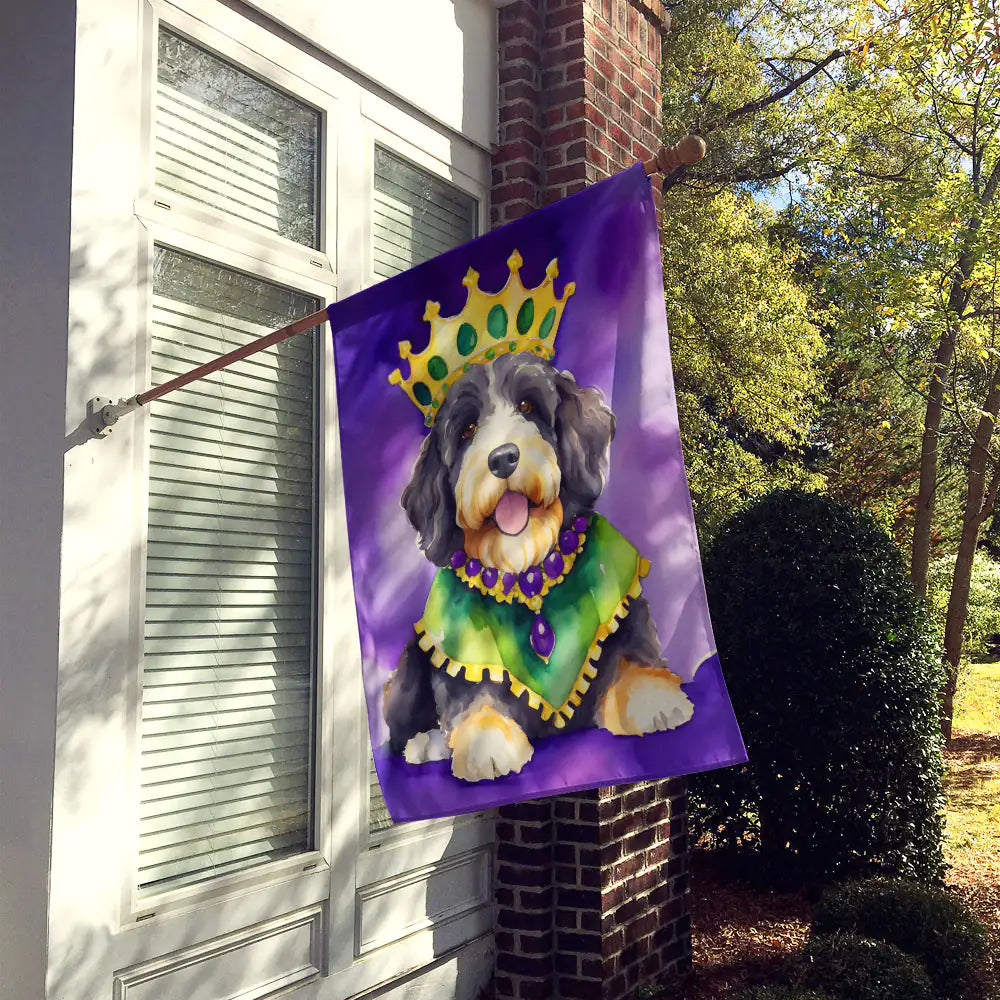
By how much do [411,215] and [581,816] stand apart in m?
2.66

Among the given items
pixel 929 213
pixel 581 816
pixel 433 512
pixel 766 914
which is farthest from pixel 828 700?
pixel 433 512

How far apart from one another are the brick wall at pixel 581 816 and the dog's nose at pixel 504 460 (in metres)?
2.25

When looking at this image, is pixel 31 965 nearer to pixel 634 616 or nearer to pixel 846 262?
pixel 634 616

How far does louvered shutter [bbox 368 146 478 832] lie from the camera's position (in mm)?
4223

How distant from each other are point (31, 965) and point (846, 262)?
30.6 feet

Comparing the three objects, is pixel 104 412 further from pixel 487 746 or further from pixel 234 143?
pixel 487 746

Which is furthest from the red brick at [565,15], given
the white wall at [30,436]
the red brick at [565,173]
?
the white wall at [30,436]

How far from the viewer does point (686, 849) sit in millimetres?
5277

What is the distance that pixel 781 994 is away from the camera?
4.14m

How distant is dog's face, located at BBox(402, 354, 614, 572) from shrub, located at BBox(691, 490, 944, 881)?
12.8ft

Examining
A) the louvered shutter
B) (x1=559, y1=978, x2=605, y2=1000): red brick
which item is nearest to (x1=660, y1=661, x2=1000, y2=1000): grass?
(x1=559, y1=978, x2=605, y2=1000): red brick

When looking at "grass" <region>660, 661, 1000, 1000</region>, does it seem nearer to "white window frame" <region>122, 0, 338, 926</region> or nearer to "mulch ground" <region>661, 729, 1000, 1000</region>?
"mulch ground" <region>661, 729, 1000, 1000</region>

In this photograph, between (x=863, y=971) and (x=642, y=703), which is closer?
(x=642, y=703)

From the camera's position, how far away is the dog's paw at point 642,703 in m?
2.56
